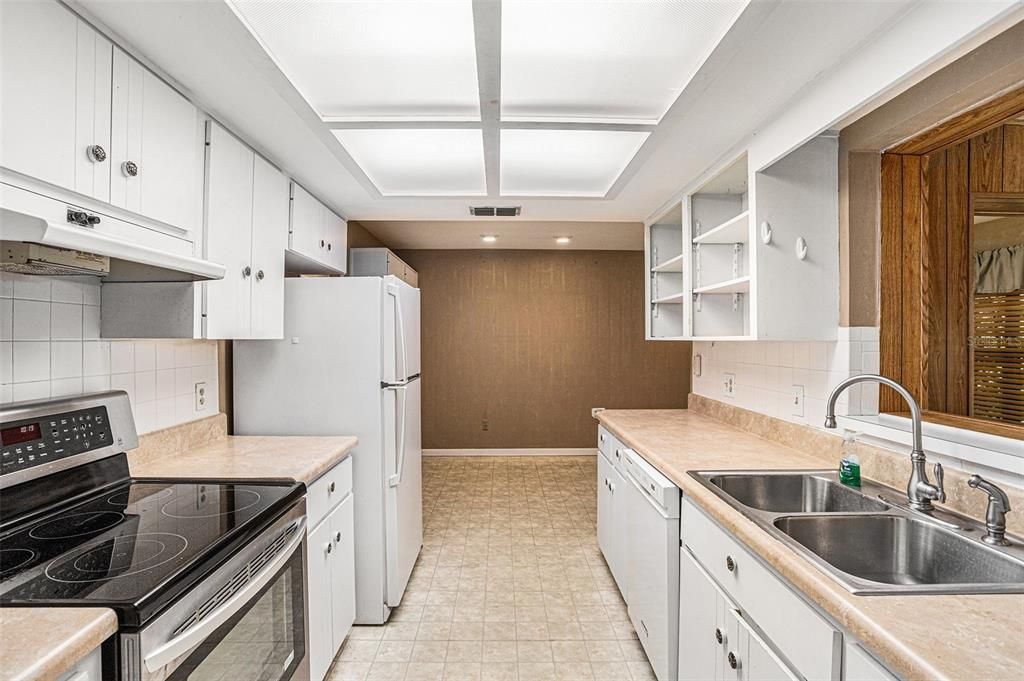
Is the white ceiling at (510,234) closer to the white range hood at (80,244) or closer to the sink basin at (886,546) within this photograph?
the white range hood at (80,244)

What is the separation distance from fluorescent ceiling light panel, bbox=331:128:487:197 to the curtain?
1755mm

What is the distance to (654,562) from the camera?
212 centimetres

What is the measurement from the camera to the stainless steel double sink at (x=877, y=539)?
1153 millimetres

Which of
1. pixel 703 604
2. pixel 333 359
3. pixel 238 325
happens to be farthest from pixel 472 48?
pixel 703 604

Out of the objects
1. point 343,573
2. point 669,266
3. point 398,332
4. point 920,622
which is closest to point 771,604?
point 920,622

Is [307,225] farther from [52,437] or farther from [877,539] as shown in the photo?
[877,539]

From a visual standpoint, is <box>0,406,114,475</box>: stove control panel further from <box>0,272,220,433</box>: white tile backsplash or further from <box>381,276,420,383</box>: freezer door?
<box>381,276,420,383</box>: freezer door

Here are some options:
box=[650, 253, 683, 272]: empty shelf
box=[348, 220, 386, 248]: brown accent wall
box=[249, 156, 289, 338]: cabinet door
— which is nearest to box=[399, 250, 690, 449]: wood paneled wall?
box=[348, 220, 386, 248]: brown accent wall

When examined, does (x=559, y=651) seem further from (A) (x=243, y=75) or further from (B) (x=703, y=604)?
(A) (x=243, y=75)

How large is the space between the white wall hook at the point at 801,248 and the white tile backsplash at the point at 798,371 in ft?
1.00

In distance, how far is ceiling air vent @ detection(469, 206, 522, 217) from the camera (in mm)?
3391

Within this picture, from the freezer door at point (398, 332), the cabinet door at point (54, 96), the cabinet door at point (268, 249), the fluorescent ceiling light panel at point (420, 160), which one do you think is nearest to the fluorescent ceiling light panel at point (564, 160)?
the fluorescent ceiling light panel at point (420, 160)

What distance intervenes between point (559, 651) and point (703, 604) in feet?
3.25

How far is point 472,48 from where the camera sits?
1.60 meters
